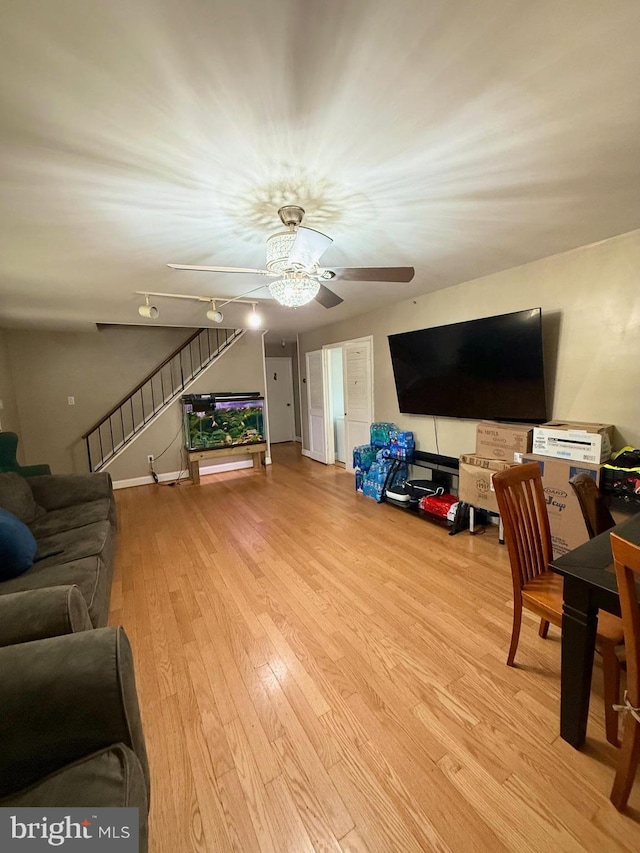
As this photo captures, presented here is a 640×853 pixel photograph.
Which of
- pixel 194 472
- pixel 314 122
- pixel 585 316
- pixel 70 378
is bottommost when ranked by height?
pixel 194 472

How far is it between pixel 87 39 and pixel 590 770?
2.86m

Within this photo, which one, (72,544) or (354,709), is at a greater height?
(72,544)

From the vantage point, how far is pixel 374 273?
202 centimetres

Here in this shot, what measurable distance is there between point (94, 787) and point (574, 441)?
9.59ft

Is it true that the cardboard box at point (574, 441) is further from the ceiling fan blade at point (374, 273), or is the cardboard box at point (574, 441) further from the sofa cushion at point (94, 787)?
the sofa cushion at point (94, 787)

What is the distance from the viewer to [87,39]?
0.90 metres

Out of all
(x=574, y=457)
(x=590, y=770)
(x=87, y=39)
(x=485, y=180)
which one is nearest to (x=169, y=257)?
(x=87, y=39)

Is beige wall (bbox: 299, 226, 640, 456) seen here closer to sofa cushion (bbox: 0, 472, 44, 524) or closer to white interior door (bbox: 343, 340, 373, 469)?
white interior door (bbox: 343, 340, 373, 469)

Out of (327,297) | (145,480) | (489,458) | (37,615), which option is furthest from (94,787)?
(145,480)

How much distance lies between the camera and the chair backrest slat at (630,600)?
0.94m

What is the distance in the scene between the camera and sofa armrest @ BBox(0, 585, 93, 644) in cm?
115

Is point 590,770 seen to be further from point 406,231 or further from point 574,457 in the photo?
point 406,231

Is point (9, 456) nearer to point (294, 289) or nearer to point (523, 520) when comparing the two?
point (294, 289)

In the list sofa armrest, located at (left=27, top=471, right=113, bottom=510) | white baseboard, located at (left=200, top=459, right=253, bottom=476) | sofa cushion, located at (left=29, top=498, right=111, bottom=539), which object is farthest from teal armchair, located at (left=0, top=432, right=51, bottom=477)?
white baseboard, located at (left=200, top=459, right=253, bottom=476)
